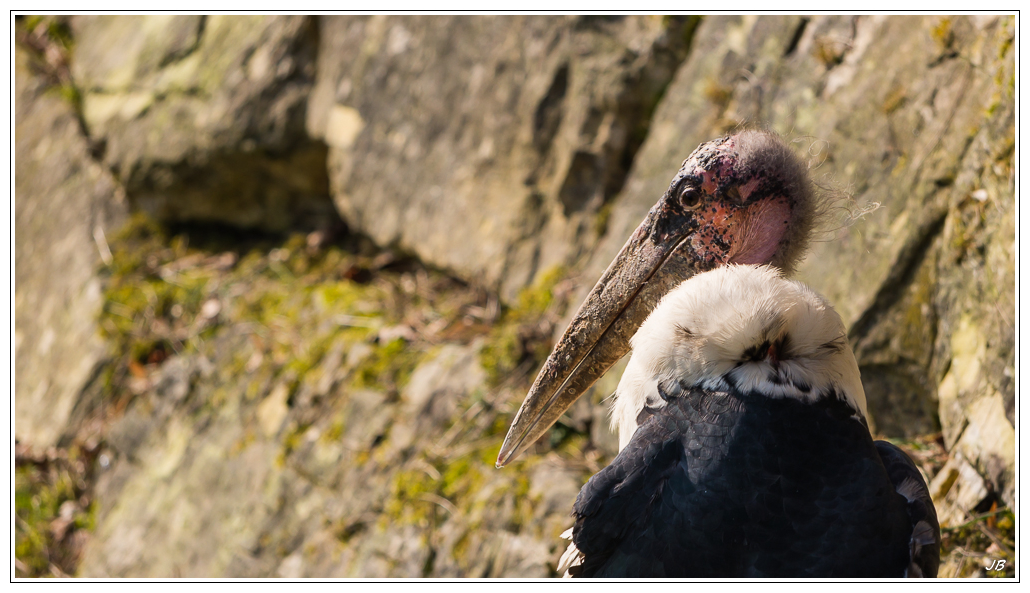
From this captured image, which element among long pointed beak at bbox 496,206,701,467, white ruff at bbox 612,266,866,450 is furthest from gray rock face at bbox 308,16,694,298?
white ruff at bbox 612,266,866,450

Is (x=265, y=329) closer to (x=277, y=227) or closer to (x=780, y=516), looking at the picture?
(x=277, y=227)

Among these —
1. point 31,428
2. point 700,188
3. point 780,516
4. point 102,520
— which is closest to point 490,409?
point 700,188

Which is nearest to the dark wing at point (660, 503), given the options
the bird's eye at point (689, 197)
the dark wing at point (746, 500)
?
the dark wing at point (746, 500)

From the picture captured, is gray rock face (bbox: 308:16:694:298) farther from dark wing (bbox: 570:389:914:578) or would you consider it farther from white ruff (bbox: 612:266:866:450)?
dark wing (bbox: 570:389:914:578)

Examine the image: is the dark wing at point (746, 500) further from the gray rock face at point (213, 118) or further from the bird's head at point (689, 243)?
the gray rock face at point (213, 118)

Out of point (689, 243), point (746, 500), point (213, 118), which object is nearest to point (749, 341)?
point (746, 500)

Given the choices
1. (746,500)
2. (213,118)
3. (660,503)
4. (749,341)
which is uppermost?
(749,341)

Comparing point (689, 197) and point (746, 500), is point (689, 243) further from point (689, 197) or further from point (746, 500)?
point (746, 500)
